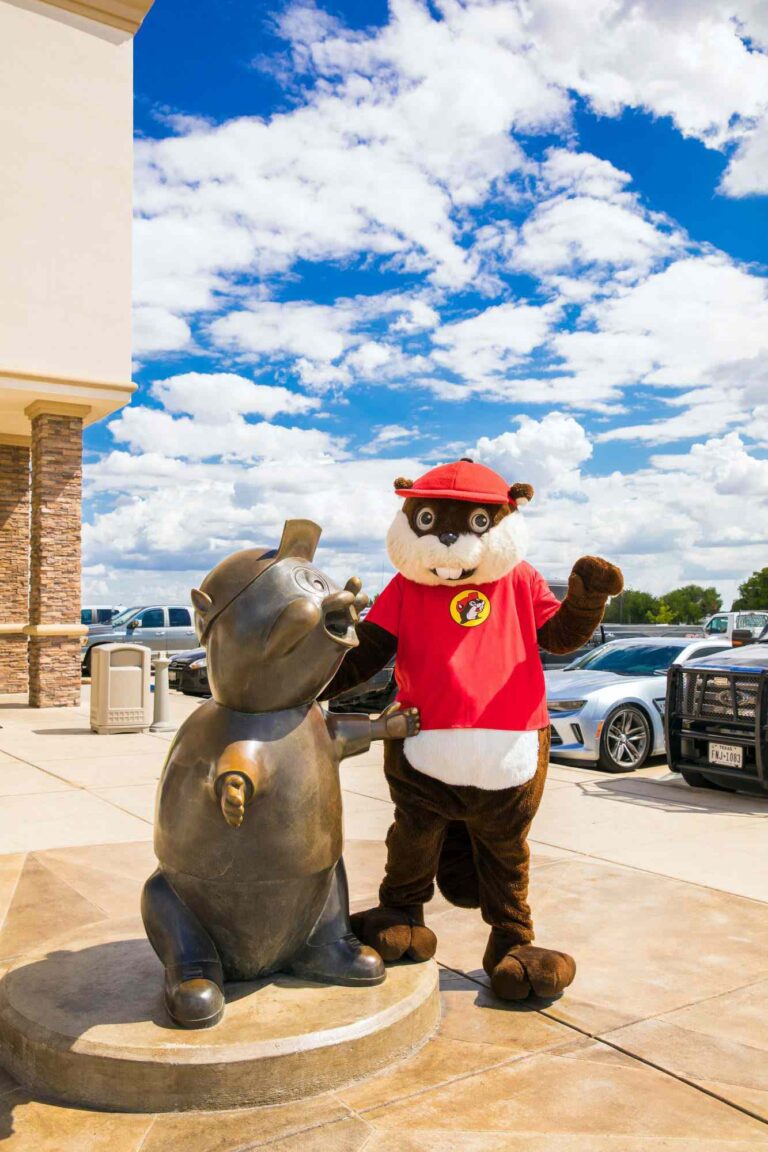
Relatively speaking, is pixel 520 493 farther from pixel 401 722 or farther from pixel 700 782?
pixel 700 782

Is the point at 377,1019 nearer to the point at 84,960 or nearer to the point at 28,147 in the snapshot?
the point at 84,960

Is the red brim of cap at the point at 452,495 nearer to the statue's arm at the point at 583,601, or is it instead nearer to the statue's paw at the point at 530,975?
the statue's arm at the point at 583,601

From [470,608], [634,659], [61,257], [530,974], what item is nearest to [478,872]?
[530,974]

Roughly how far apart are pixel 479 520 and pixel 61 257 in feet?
39.2

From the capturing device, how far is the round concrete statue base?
8.96ft

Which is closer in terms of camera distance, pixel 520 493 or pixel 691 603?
pixel 520 493

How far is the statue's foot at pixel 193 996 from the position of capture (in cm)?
286

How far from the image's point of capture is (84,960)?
3459mm

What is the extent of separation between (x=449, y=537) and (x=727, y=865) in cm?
323

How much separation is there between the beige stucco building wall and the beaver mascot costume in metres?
11.0

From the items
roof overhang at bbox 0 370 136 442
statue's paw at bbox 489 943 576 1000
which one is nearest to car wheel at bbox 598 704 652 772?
statue's paw at bbox 489 943 576 1000

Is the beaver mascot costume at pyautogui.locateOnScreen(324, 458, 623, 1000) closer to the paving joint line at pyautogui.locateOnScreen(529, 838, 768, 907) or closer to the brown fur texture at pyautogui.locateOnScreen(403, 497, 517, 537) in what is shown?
the brown fur texture at pyautogui.locateOnScreen(403, 497, 517, 537)

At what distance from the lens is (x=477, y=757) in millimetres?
3422

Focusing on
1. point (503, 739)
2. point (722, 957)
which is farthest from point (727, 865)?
point (503, 739)
